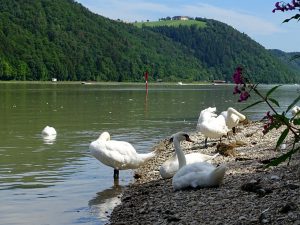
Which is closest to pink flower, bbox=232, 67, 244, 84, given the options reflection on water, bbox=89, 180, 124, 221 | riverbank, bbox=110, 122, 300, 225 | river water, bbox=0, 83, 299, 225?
riverbank, bbox=110, 122, 300, 225

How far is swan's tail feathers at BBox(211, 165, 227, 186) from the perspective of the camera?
8946 mm

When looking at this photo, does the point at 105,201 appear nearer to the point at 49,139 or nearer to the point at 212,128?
the point at 212,128

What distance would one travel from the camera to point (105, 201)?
35.3ft

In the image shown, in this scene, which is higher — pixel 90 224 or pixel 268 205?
pixel 268 205

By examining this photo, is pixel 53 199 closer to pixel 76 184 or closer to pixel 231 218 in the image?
pixel 76 184

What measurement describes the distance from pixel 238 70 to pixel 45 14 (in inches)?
7537

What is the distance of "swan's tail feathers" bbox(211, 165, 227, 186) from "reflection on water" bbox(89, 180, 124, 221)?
191cm

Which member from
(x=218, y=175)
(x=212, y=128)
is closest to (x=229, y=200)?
(x=218, y=175)

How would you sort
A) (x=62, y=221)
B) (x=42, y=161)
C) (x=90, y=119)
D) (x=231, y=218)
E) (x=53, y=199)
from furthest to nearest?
(x=90, y=119) → (x=42, y=161) → (x=53, y=199) → (x=62, y=221) → (x=231, y=218)

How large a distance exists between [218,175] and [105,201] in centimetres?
275

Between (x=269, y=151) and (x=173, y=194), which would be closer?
(x=173, y=194)

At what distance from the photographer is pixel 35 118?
31422mm

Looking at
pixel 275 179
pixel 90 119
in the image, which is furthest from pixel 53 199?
pixel 90 119

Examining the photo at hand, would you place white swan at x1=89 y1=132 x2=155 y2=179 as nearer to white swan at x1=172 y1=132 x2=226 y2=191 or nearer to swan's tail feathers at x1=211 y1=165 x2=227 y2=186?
white swan at x1=172 y1=132 x2=226 y2=191
